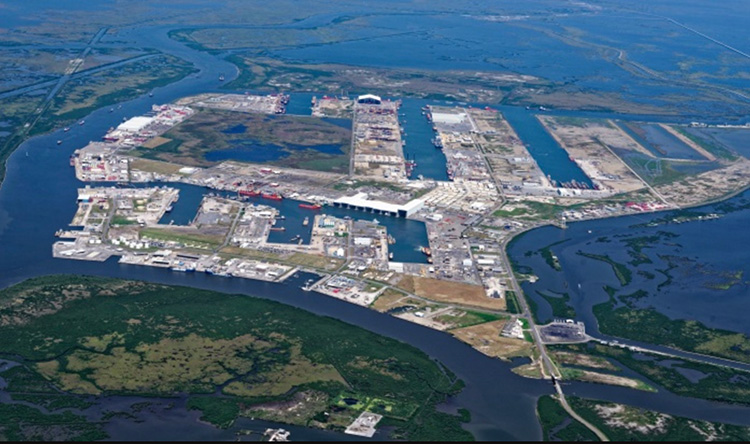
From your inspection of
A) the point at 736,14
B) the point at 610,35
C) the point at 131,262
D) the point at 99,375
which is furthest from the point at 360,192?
the point at 736,14

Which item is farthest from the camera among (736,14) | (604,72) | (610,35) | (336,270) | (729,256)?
Result: (736,14)

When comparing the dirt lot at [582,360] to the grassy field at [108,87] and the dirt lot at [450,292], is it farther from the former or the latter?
the grassy field at [108,87]

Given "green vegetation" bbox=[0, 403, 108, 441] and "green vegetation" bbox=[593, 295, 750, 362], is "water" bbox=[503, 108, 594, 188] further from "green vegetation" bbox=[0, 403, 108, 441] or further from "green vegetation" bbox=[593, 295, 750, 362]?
"green vegetation" bbox=[0, 403, 108, 441]

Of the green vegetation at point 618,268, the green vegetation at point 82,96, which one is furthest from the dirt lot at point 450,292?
the green vegetation at point 82,96

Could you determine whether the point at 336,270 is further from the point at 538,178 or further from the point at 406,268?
the point at 538,178

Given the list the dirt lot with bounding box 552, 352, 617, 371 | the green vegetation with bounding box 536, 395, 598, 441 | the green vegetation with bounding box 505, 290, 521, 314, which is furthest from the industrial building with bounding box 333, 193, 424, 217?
the green vegetation with bounding box 536, 395, 598, 441

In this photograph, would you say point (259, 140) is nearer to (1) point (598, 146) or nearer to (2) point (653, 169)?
(1) point (598, 146)
